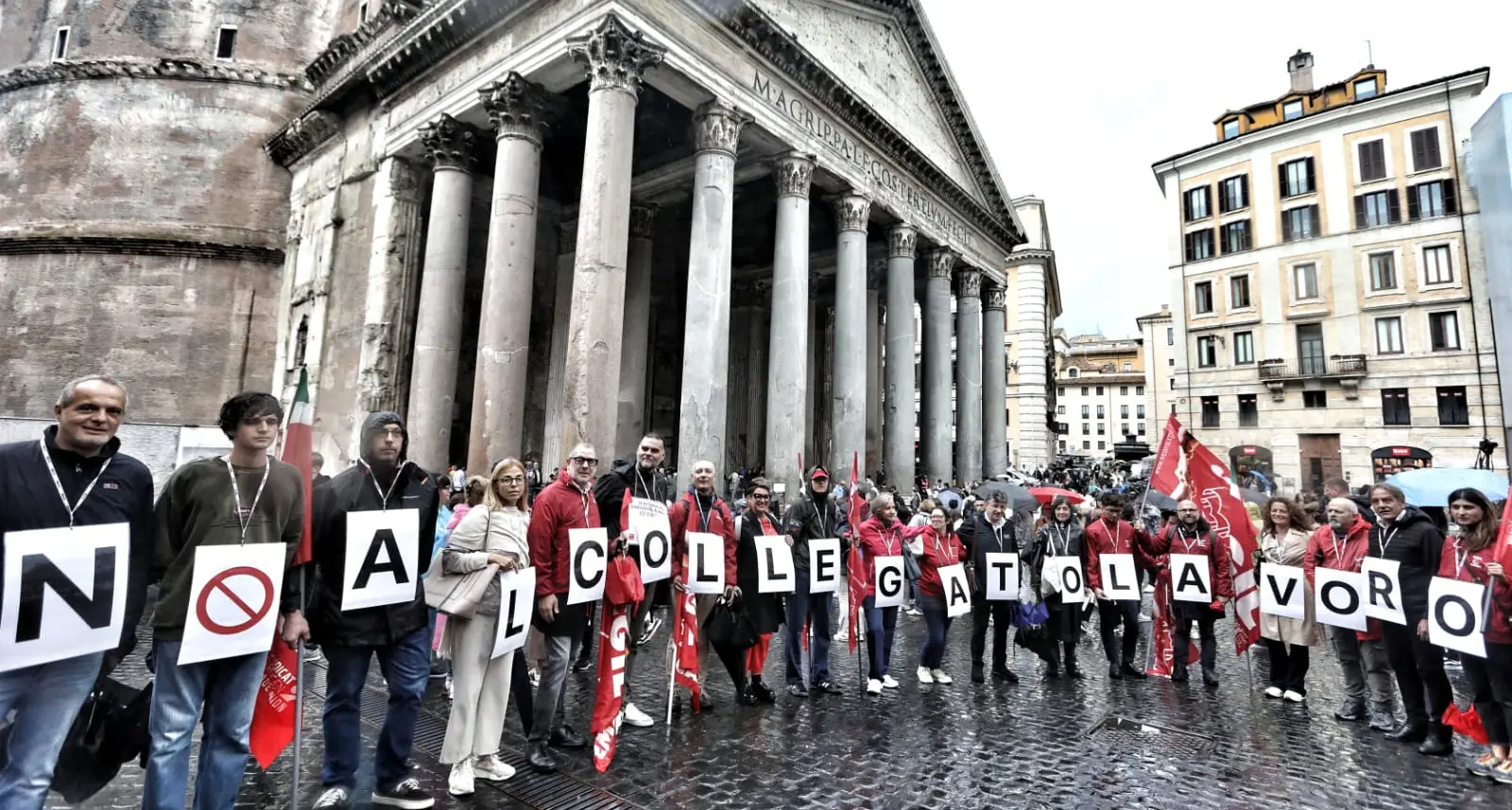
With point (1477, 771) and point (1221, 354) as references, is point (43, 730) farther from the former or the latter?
point (1221, 354)

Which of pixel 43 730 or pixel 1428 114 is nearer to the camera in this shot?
pixel 43 730

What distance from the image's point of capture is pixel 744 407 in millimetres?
22500

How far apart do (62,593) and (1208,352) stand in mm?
36446

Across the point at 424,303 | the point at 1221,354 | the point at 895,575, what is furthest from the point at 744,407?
the point at 1221,354

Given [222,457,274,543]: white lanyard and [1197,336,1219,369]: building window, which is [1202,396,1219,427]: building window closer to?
[1197,336,1219,369]: building window

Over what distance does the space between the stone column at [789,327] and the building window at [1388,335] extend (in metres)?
26.2

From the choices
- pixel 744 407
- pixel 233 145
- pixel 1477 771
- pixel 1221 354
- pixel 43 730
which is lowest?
pixel 1477 771

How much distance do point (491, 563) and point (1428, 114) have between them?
122ft

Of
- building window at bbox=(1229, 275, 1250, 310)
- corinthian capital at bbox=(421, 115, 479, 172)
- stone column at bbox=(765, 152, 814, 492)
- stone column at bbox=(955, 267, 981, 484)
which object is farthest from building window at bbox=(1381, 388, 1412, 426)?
corinthian capital at bbox=(421, 115, 479, 172)

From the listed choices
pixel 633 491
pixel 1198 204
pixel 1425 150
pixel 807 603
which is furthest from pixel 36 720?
pixel 1198 204

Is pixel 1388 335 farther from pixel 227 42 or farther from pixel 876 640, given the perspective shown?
pixel 227 42

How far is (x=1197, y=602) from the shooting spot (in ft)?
21.0

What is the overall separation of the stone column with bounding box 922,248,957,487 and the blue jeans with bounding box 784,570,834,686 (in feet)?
45.2

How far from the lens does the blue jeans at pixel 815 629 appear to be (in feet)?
19.3
